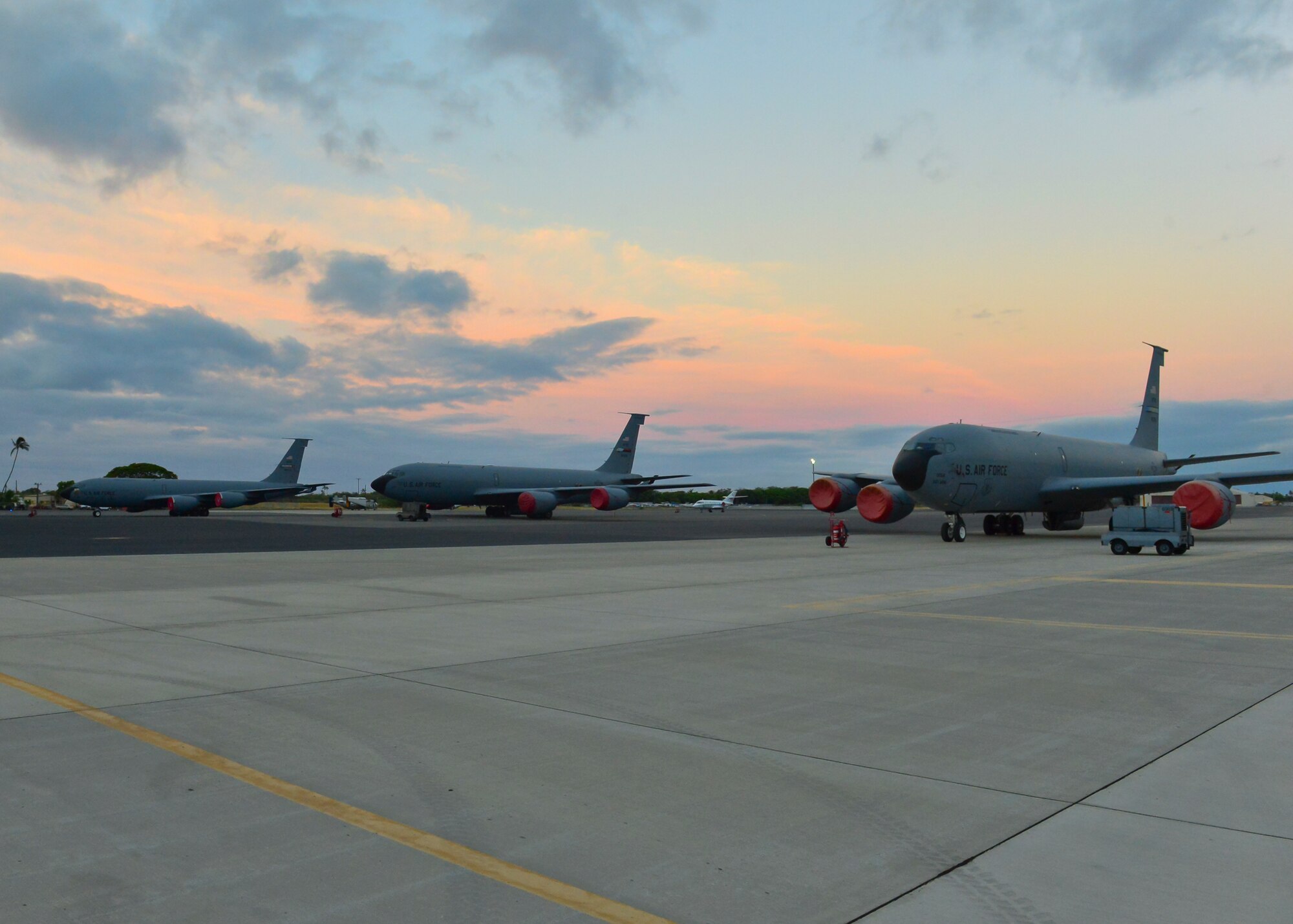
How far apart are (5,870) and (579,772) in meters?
2.55

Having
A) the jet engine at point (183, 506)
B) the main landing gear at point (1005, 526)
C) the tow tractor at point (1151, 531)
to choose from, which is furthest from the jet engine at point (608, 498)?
the tow tractor at point (1151, 531)

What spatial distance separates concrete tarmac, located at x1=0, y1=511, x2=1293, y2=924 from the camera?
341 centimetres

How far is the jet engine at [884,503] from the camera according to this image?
34.3 metres

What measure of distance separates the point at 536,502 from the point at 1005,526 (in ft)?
91.6

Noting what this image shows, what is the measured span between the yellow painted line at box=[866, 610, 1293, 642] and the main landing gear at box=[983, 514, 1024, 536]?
2598 cm

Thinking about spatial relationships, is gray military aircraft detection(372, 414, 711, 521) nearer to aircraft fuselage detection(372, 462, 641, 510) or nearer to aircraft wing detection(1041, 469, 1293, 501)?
aircraft fuselage detection(372, 462, 641, 510)

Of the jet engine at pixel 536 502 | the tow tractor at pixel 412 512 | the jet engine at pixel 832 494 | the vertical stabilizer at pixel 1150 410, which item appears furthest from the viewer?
the jet engine at pixel 536 502

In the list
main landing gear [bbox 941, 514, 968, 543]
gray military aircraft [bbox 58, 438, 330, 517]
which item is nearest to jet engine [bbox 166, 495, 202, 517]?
gray military aircraft [bbox 58, 438, 330, 517]

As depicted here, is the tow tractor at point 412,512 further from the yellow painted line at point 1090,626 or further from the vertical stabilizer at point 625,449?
the yellow painted line at point 1090,626

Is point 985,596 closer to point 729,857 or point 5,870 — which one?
point 729,857

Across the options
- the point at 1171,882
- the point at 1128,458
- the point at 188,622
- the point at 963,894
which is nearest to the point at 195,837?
the point at 963,894

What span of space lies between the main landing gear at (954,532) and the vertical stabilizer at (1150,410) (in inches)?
731

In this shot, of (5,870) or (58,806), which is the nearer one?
(5,870)

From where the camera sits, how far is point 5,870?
3.53 m
